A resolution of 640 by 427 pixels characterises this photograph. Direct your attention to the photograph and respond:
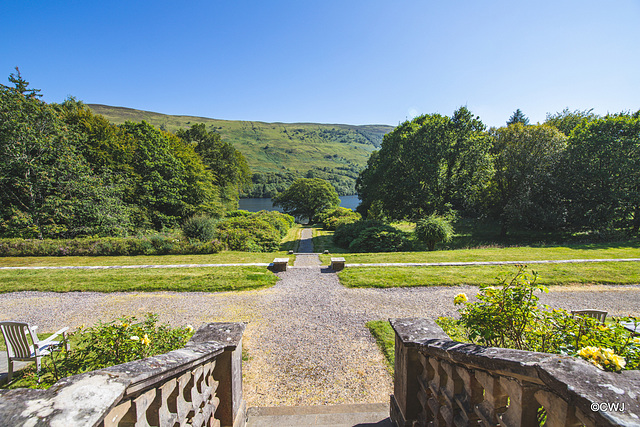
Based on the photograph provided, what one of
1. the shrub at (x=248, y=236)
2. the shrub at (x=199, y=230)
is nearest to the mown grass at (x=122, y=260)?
the shrub at (x=248, y=236)

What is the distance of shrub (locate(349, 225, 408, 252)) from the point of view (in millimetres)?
16603

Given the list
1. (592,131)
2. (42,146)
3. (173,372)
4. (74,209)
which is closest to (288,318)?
(173,372)

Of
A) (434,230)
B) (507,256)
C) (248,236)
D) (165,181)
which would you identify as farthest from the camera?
(165,181)

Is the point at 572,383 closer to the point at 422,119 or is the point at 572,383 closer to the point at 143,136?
the point at 422,119

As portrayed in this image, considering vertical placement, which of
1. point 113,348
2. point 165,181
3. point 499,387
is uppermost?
point 165,181

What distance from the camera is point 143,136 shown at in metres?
25.4

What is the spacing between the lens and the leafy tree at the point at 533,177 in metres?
21.0

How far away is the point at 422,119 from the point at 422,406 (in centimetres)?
2599

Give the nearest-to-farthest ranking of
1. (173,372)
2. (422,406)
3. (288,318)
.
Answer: (173,372) → (422,406) → (288,318)

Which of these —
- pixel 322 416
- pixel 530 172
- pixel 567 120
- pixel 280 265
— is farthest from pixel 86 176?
pixel 567 120

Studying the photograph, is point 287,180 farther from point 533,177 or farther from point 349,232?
point 533,177

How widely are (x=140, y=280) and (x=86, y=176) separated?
14.3 metres

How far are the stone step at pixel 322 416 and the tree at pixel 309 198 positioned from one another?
137 feet

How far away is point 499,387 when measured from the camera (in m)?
1.63
